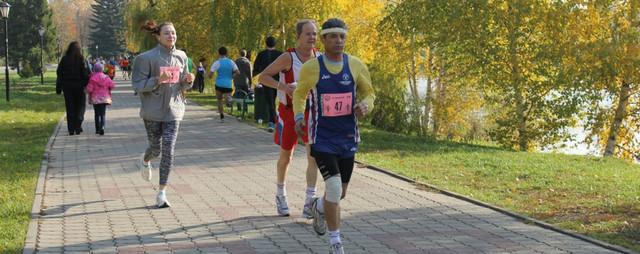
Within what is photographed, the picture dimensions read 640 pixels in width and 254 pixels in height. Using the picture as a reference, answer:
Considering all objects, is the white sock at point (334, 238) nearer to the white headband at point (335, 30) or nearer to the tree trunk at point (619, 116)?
the white headband at point (335, 30)

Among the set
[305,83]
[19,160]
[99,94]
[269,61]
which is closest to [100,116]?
[99,94]

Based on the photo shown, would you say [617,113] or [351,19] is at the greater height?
[351,19]

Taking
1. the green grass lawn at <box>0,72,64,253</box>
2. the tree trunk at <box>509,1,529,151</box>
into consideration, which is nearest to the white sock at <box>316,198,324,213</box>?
the green grass lawn at <box>0,72,64,253</box>

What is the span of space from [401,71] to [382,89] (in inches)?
92.3

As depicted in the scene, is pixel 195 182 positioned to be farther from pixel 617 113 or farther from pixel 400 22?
pixel 617 113

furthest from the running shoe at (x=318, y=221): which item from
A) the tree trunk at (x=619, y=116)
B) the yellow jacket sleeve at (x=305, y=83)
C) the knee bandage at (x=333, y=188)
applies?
the tree trunk at (x=619, y=116)

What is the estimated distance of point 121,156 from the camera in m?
12.0

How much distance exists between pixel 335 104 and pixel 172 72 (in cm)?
256

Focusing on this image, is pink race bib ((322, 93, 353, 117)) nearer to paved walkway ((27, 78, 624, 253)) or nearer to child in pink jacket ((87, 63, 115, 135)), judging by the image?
paved walkway ((27, 78, 624, 253))

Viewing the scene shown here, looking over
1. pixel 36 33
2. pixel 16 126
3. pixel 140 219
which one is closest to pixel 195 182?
pixel 140 219

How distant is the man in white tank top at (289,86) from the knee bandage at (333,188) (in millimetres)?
1264

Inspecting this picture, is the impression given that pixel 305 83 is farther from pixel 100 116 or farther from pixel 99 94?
pixel 99 94

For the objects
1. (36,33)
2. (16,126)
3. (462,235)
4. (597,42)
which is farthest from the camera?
(36,33)

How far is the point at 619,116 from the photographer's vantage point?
24.2 m
